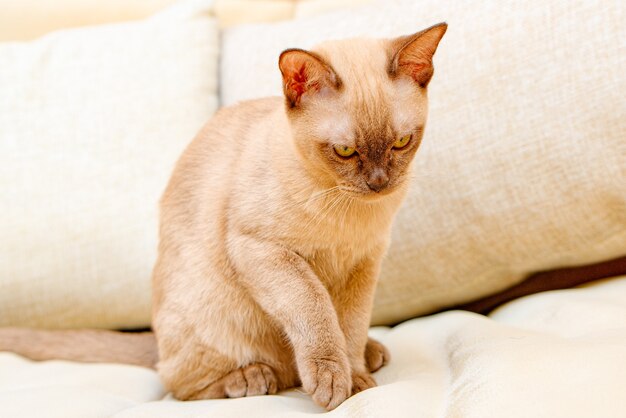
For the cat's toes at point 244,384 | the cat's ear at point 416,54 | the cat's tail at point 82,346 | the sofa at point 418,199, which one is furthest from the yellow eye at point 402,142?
the cat's tail at point 82,346

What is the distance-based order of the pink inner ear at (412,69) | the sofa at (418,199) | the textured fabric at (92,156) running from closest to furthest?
1. the sofa at (418,199)
2. the pink inner ear at (412,69)
3. the textured fabric at (92,156)

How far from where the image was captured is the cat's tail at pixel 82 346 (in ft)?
4.96

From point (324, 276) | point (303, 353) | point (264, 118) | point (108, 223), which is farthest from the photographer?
point (108, 223)

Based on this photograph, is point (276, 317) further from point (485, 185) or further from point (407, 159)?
point (485, 185)

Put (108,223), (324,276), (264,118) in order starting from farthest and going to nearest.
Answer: (108,223) < (264,118) < (324,276)

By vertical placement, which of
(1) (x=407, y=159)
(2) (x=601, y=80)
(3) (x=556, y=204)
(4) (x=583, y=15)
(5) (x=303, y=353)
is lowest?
(5) (x=303, y=353)

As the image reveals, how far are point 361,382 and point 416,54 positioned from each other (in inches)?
23.3

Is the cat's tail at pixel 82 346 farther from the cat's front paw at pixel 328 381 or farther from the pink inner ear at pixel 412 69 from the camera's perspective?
the pink inner ear at pixel 412 69

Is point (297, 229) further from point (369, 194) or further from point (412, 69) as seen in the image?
point (412, 69)

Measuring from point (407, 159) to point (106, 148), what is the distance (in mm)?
914

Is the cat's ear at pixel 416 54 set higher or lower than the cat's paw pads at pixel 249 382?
higher

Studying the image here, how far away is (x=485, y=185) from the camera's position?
1473 millimetres

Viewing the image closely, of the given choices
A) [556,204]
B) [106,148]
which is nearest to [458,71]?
[556,204]

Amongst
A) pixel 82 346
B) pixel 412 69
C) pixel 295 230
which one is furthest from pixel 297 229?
pixel 82 346
